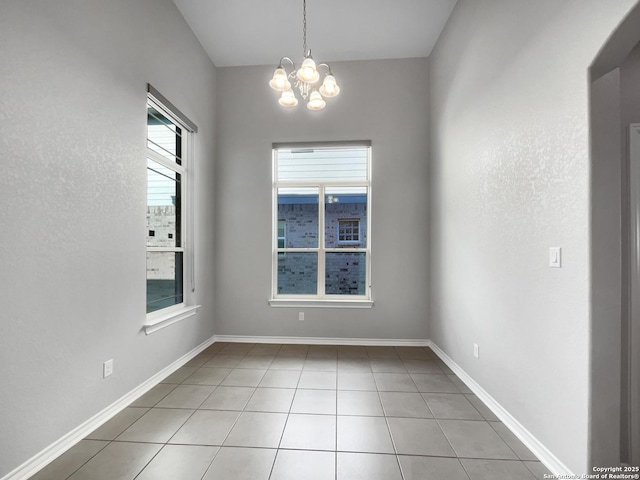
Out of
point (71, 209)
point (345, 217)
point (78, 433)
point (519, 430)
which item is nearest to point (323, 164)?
point (345, 217)

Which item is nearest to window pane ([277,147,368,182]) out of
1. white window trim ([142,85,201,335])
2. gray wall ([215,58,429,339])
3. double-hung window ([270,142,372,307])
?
double-hung window ([270,142,372,307])

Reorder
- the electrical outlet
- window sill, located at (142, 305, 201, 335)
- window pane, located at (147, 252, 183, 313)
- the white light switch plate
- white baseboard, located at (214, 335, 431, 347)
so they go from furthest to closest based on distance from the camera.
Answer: white baseboard, located at (214, 335, 431, 347)
window pane, located at (147, 252, 183, 313)
window sill, located at (142, 305, 201, 335)
the electrical outlet
the white light switch plate

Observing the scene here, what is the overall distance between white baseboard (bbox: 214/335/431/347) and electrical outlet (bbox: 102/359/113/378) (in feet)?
6.05

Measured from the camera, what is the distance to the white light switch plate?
1668 millimetres

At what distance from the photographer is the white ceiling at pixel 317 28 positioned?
3.11 metres

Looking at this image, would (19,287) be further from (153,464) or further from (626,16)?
(626,16)

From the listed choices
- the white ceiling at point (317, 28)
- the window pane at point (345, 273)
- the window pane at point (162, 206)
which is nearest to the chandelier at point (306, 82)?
the white ceiling at point (317, 28)

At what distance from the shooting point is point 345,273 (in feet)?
13.4

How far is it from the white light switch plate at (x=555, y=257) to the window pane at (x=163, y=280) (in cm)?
298

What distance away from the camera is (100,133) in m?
2.13

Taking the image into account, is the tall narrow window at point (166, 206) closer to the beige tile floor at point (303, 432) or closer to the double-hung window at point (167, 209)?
the double-hung window at point (167, 209)

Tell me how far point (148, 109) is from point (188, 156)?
711 mm

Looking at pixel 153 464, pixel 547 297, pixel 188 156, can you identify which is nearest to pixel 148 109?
pixel 188 156

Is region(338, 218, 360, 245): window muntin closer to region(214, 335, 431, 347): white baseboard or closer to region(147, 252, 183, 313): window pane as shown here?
region(214, 335, 431, 347): white baseboard
